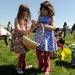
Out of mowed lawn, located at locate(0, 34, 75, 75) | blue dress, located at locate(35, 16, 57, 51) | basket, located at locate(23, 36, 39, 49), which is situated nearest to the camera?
basket, located at locate(23, 36, 39, 49)

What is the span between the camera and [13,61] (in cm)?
1062

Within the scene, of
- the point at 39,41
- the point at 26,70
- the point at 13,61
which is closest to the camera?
the point at 39,41

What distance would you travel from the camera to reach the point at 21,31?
8656 millimetres

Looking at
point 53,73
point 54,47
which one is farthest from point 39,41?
point 53,73

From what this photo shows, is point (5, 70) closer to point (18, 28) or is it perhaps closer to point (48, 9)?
point (18, 28)

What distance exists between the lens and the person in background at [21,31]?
28.6 feet

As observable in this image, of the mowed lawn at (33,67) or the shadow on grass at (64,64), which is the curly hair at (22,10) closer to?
the mowed lawn at (33,67)

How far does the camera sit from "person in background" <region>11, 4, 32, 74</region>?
8.70 meters

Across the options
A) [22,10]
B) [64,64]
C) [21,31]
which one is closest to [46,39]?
[21,31]

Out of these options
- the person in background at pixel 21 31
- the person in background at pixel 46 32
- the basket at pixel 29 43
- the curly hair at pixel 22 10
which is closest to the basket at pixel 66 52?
the person in background at pixel 46 32

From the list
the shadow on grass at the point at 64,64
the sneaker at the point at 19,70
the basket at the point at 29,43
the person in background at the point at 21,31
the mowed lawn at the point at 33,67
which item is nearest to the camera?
the basket at the point at 29,43

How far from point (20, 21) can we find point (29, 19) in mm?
397

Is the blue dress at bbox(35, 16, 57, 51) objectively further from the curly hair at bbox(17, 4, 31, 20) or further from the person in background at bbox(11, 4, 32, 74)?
the curly hair at bbox(17, 4, 31, 20)

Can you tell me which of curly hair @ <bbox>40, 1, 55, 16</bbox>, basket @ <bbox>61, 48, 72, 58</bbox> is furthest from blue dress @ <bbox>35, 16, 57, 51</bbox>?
basket @ <bbox>61, 48, 72, 58</bbox>
